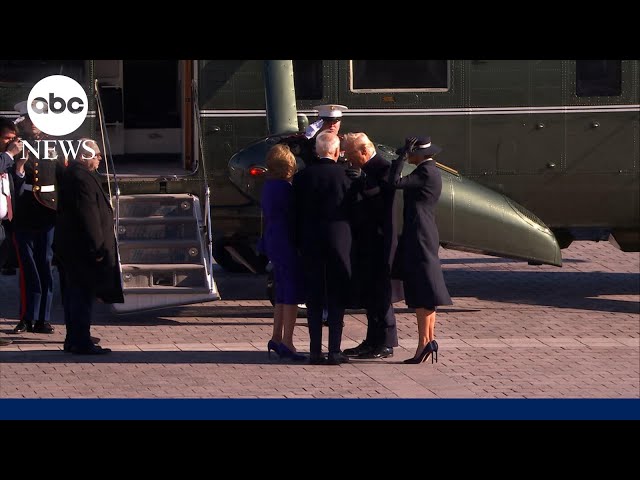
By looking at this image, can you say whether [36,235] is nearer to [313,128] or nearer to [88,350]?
[88,350]

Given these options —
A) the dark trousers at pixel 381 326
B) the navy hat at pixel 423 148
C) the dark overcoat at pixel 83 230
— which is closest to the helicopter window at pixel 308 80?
the dark overcoat at pixel 83 230

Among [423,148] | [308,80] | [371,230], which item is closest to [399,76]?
[308,80]

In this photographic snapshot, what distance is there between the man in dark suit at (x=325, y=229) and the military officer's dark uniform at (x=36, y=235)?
250 cm

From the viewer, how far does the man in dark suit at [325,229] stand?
33.4 feet

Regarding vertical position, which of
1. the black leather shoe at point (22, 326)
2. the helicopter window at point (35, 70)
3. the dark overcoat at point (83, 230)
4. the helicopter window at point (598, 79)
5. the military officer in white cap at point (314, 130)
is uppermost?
the helicopter window at point (35, 70)

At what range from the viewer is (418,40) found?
6793 millimetres

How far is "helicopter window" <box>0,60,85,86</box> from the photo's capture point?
43.8 ft

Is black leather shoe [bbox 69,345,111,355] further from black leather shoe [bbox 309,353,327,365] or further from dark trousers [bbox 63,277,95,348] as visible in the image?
black leather shoe [bbox 309,353,327,365]

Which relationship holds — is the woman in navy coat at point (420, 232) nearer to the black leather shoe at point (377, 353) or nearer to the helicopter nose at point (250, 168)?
the black leather shoe at point (377, 353)

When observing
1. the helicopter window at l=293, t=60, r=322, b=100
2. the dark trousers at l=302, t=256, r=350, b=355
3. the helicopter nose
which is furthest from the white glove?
the dark trousers at l=302, t=256, r=350, b=355

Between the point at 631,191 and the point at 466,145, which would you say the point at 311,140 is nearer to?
the point at 466,145

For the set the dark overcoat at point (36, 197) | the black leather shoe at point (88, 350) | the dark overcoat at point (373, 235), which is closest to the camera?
the dark overcoat at point (373, 235)

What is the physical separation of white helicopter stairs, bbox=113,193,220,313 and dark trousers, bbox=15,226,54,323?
2.30ft

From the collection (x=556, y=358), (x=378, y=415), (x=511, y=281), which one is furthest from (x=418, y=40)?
(x=511, y=281)
